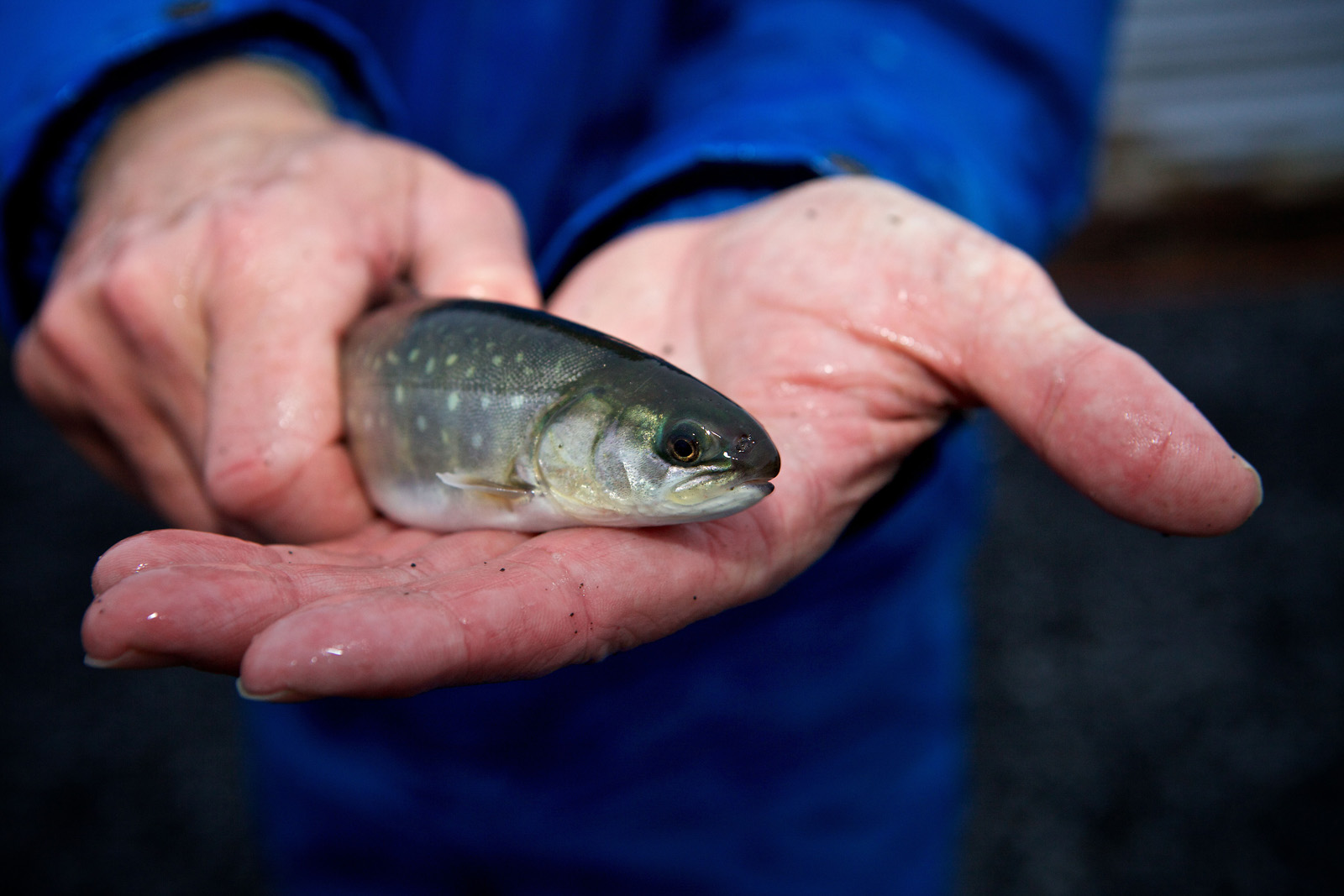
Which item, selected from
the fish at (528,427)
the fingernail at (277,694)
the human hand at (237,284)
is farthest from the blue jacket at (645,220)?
the fingernail at (277,694)

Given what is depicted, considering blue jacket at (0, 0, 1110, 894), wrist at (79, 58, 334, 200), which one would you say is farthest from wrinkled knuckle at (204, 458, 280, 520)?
wrist at (79, 58, 334, 200)

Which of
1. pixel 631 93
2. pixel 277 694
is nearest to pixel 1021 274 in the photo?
pixel 277 694

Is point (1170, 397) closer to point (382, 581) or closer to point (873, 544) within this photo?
point (873, 544)

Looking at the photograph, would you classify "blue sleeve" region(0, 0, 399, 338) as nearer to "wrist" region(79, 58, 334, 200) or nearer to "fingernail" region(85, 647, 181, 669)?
"wrist" region(79, 58, 334, 200)

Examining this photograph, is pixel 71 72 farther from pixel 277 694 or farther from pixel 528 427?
pixel 277 694

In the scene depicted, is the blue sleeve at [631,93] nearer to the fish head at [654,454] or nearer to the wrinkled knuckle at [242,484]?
the fish head at [654,454]

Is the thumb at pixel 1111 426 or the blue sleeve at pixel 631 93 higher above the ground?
the blue sleeve at pixel 631 93
